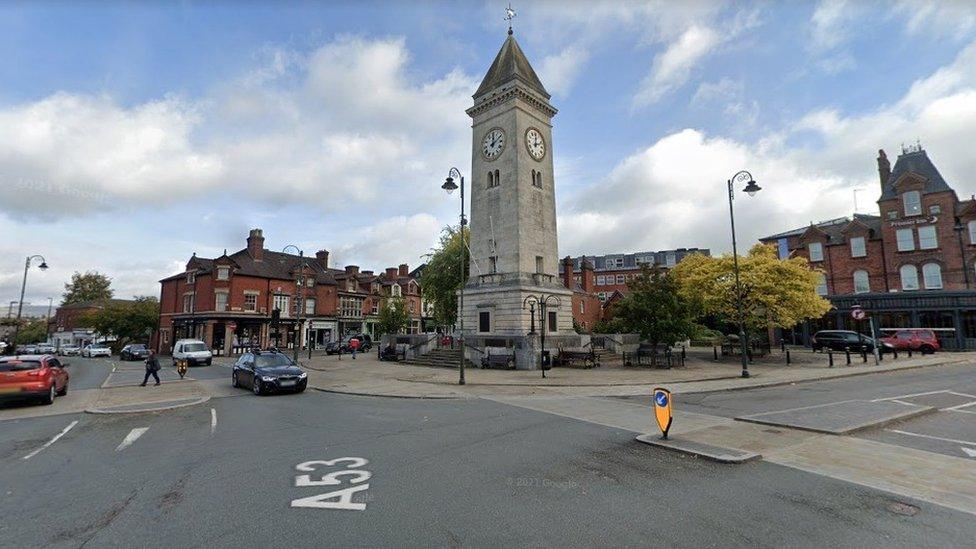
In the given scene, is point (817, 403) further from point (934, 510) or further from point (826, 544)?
point (826, 544)

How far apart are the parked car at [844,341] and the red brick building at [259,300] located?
38629mm

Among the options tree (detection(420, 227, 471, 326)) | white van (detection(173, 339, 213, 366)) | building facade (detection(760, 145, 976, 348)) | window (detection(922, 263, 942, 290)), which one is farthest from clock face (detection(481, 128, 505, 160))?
window (detection(922, 263, 942, 290))

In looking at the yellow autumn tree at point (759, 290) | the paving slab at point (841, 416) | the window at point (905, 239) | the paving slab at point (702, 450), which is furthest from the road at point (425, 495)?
the window at point (905, 239)

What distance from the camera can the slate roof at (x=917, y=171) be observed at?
37000 mm

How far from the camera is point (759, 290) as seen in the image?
88.0ft

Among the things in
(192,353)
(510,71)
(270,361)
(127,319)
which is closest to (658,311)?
(270,361)

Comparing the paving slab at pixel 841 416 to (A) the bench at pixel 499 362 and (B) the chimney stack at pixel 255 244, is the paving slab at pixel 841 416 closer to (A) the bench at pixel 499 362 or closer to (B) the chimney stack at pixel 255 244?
(A) the bench at pixel 499 362

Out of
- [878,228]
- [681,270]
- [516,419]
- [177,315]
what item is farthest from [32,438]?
[878,228]

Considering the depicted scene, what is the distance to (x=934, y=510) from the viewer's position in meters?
4.97

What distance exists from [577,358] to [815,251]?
33.2 m

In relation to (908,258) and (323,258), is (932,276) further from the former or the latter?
(323,258)

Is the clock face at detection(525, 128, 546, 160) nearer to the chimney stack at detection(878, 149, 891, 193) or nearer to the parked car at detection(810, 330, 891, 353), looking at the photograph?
Answer: the parked car at detection(810, 330, 891, 353)

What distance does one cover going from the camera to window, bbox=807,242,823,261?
140 ft

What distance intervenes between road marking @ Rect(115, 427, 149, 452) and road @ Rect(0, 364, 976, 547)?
0.08 meters
